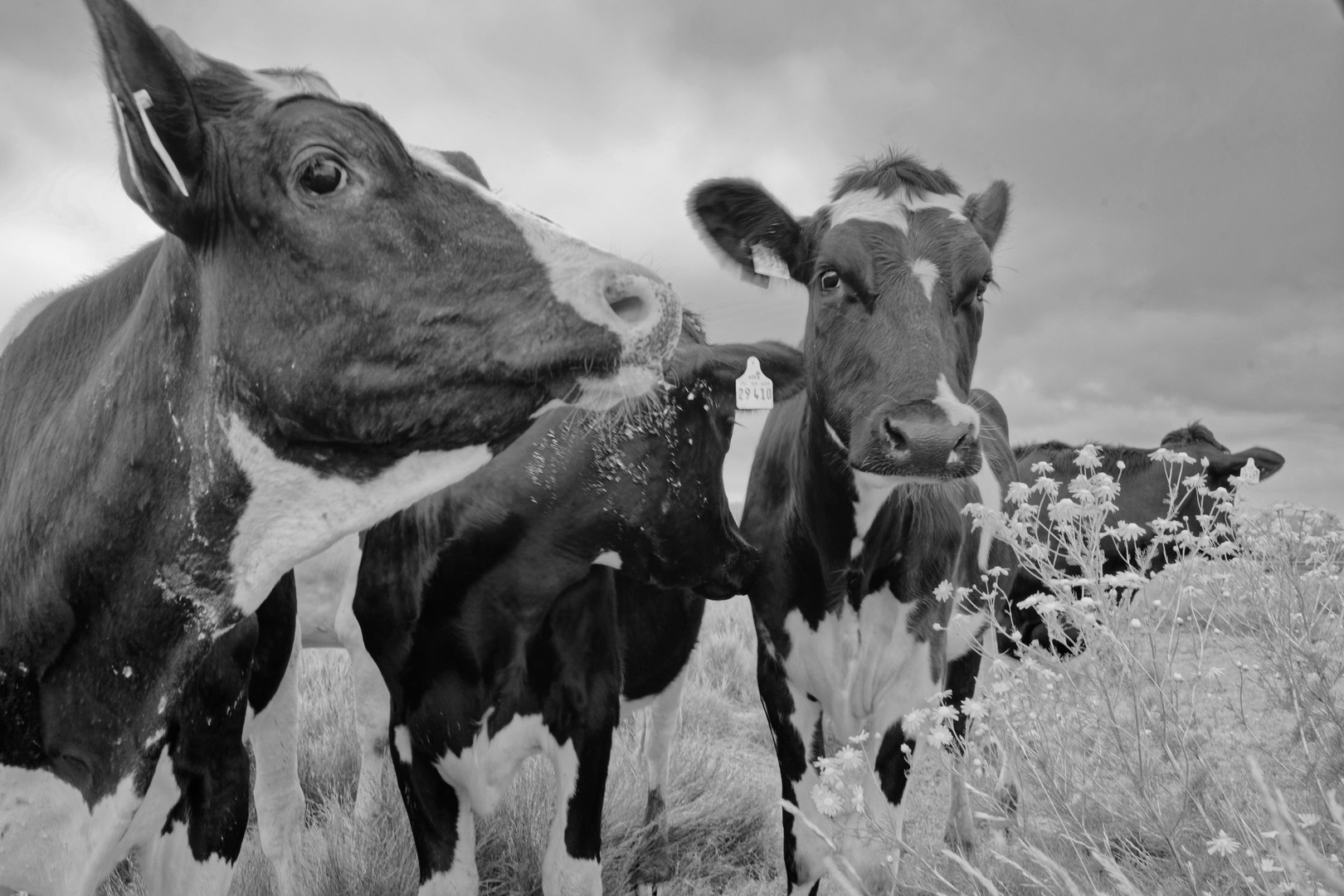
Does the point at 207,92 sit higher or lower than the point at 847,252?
lower

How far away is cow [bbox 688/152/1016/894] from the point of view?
Result: 3598 mm

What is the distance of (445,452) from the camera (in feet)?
7.21

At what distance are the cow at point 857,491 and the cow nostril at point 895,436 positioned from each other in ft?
0.46

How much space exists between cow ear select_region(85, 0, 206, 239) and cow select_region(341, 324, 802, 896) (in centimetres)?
179

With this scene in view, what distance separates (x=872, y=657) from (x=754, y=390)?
1219 millimetres

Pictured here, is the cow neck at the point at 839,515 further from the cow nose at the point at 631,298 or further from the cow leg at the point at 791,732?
the cow nose at the point at 631,298

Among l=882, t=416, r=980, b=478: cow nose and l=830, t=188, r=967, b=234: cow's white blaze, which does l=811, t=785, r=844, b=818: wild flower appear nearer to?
l=882, t=416, r=980, b=478: cow nose

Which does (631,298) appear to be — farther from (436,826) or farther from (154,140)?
(436,826)

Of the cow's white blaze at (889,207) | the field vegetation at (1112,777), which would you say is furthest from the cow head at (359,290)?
the cow's white blaze at (889,207)

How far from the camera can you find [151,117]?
1909 millimetres

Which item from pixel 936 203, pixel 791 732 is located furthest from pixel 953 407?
pixel 791 732

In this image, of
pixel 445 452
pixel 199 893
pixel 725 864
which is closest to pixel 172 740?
pixel 199 893

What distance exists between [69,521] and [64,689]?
1.20ft

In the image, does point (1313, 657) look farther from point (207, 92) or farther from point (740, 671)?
point (740, 671)
